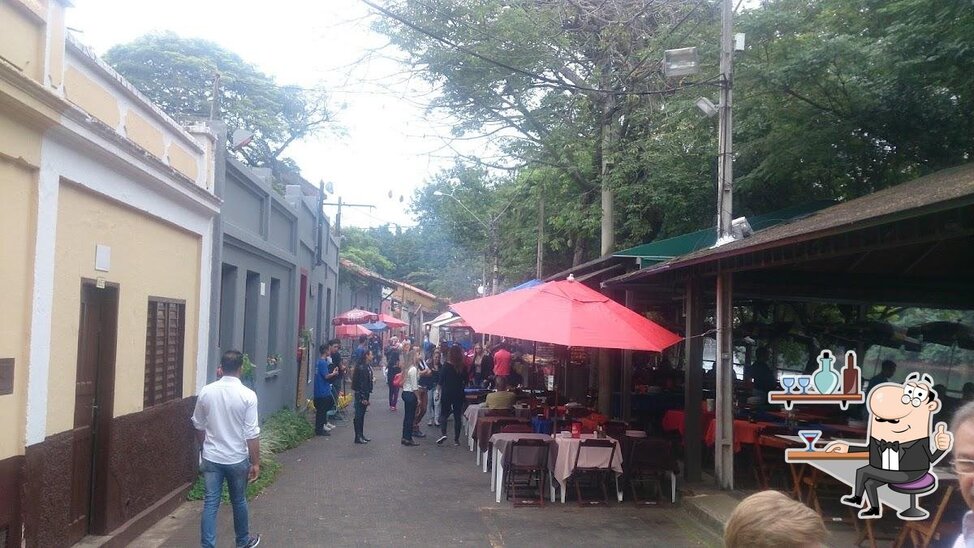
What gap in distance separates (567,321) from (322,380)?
22.1 feet

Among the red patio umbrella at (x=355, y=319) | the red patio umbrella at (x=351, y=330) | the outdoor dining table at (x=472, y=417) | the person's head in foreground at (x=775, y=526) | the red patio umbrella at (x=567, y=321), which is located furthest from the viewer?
the red patio umbrella at (x=351, y=330)

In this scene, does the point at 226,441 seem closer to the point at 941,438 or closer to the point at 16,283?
the point at 16,283

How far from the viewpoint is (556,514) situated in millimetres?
8969

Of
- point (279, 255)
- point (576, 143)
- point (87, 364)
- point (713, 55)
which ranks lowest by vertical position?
point (87, 364)

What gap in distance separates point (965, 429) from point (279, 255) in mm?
13626

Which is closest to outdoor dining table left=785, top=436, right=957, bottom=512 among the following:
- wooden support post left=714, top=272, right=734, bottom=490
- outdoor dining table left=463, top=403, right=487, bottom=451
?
wooden support post left=714, top=272, right=734, bottom=490

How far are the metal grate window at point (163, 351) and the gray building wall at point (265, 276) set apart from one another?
1.08 m

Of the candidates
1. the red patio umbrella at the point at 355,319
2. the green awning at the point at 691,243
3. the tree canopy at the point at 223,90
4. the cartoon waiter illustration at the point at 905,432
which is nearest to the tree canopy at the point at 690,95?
the green awning at the point at 691,243

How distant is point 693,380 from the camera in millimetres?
10367

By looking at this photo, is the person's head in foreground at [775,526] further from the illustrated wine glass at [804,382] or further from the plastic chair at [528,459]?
the plastic chair at [528,459]

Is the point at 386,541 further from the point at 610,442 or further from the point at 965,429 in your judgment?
the point at 965,429

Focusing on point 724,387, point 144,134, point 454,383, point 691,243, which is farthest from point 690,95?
point 144,134

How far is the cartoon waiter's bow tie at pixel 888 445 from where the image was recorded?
19.4 feet

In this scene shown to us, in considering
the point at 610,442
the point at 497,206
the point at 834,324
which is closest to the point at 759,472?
the point at 610,442
